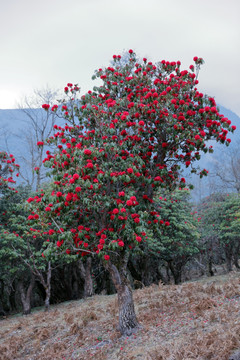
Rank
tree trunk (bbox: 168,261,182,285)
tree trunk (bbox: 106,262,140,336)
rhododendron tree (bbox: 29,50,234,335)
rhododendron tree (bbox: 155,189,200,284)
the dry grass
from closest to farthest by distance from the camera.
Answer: the dry grass → rhododendron tree (bbox: 29,50,234,335) → tree trunk (bbox: 106,262,140,336) → rhododendron tree (bbox: 155,189,200,284) → tree trunk (bbox: 168,261,182,285)

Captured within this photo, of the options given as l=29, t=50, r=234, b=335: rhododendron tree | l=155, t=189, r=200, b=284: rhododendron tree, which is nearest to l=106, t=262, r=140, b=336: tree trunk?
l=29, t=50, r=234, b=335: rhododendron tree

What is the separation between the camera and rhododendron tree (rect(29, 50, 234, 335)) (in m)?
7.80

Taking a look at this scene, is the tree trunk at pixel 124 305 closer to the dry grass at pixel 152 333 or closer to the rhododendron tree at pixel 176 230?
the dry grass at pixel 152 333

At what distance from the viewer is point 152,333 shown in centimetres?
849

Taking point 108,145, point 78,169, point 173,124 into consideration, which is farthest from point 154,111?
point 78,169

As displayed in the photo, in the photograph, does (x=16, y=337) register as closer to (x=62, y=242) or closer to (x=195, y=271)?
(x=62, y=242)

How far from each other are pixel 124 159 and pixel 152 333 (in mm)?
5133

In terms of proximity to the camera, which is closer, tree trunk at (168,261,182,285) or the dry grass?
the dry grass

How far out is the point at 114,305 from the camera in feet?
43.1

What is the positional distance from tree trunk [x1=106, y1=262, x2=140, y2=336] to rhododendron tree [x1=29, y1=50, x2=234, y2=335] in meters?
0.03

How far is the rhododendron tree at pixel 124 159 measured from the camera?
7.80m

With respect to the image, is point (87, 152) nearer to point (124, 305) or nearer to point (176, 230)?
point (124, 305)

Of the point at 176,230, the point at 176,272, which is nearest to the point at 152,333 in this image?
the point at 176,230

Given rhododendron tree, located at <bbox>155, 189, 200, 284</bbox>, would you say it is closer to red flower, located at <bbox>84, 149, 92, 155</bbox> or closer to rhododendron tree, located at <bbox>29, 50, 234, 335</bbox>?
rhododendron tree, located at <bbox>29, 50, 234, 335</bbox>
